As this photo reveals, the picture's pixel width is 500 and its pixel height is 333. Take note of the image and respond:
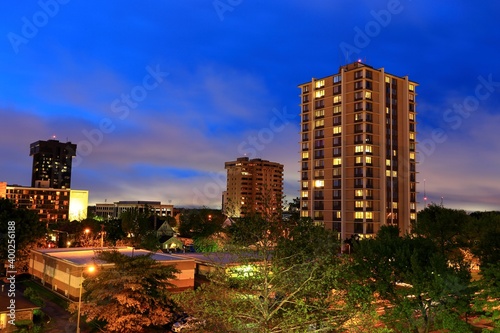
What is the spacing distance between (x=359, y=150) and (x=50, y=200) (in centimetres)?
15384

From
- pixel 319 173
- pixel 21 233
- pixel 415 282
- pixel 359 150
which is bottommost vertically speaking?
pixel 415 282

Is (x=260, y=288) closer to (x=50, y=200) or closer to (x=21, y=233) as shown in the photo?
(x=21, y=233)

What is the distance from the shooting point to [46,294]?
145 feet

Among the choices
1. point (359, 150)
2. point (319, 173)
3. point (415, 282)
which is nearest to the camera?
point (415, 282)

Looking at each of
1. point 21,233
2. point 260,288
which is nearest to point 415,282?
point 260,288

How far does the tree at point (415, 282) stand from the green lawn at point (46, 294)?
29.0 m

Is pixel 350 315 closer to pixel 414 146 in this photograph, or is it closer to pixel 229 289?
pixel 229 289

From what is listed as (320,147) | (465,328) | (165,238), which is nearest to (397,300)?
(465,328)

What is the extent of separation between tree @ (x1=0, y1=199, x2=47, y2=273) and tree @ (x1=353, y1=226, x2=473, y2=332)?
41314mm

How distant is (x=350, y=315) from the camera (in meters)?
17.9

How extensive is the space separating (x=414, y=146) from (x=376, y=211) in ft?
77.7

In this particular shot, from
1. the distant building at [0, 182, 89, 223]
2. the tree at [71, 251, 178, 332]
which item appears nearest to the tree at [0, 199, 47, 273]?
the tree at [71, 251, 178, 332]

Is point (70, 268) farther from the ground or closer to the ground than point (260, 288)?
closer to the ground

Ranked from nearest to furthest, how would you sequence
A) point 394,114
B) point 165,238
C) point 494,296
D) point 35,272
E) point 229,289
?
point 229,289
point 494,296
point 35,272
point 165,238
point 394,114
